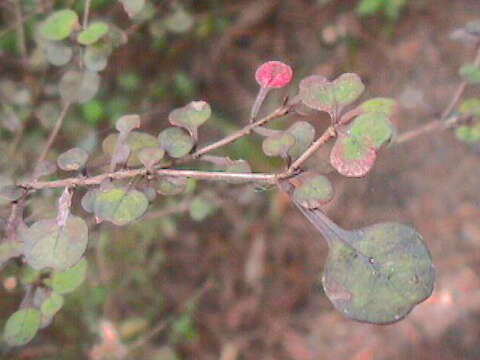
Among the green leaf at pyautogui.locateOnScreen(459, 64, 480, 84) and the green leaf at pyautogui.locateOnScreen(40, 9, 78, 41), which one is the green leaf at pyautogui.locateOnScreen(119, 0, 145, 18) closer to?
the green leaf at pyautogui.locateOnScreen(40, 9, 78, 41)

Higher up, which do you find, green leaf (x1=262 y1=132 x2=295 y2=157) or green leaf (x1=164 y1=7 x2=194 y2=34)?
green leaf (x1=262 y1=132 x2=295 y2=157)

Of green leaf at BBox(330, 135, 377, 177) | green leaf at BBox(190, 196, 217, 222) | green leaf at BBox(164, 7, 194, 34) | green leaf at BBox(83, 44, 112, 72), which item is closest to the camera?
green leaf at BBox(330, 135, 377, 177)

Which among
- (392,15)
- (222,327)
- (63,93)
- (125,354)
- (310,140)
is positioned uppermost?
(310,140)

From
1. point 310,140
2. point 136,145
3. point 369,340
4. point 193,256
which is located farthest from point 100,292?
point 310,140

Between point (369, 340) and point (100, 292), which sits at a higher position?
point (100, 292)

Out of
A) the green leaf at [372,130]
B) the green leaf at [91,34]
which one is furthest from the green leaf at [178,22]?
the green leaf at [372,130]

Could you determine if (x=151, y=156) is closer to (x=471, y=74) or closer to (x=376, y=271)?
(x=376, y=271)

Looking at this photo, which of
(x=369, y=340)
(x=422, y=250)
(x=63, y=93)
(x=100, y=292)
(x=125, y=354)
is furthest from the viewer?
(x=369, y=340)

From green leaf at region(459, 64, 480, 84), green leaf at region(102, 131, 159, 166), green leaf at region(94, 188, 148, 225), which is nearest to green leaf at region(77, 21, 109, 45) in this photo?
green leaf at region(102, 131, 159, 166)

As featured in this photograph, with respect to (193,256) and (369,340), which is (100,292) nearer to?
(193,256)
